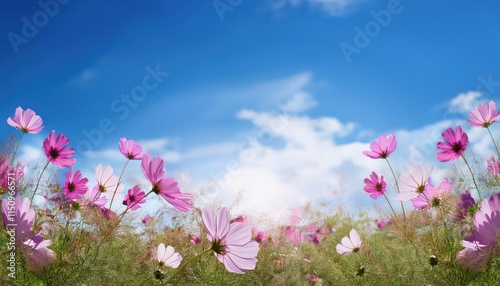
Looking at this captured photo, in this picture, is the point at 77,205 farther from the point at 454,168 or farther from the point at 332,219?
the point at 332,219

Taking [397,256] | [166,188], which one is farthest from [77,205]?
[397,256]

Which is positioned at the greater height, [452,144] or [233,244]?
[452,144]

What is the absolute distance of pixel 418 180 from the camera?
1689 millimetres

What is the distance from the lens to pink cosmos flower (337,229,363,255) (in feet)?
6.43

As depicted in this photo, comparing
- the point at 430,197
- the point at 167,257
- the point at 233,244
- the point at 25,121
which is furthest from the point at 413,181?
the point at 25,121

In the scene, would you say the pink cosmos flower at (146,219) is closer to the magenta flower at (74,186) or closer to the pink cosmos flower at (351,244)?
the magenta flower at (74,186)

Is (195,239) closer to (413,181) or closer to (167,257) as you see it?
(167,257)

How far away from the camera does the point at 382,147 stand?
1.97 m

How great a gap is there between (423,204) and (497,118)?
18.2 inches

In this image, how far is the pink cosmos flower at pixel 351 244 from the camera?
1959 millimetres

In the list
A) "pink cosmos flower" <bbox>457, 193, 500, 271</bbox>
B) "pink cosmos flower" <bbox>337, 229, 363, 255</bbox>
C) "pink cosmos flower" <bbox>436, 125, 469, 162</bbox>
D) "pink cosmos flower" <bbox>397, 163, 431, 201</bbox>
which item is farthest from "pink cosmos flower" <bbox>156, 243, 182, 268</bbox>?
"pink cosmos flower" <bbox>436, 125, 469, 162</bbox>

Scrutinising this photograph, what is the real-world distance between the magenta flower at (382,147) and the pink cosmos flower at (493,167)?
1.29ft

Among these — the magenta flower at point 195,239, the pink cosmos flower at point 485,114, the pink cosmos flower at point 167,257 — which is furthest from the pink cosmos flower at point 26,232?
the pink cosmos flower at point 485,114

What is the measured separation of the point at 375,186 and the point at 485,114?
522 millimetres
